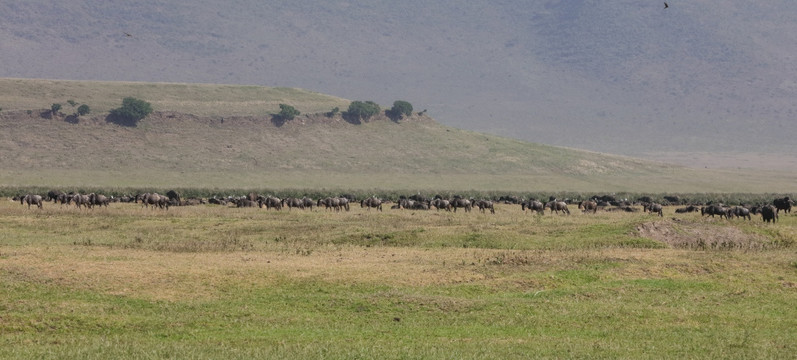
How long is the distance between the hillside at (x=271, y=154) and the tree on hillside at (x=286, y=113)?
111 centimetres

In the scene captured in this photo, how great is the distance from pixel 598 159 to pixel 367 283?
13194 cm

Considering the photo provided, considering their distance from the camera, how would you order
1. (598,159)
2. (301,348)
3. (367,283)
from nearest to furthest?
(301,348)
(367,283)
(598,159)

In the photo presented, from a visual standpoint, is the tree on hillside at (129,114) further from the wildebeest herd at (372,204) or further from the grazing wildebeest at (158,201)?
the grazing wildebeest at (158,201)

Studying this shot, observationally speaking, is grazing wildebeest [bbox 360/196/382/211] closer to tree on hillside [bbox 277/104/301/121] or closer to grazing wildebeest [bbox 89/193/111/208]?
grazing wildebeest [bbox 89/193/111/208]

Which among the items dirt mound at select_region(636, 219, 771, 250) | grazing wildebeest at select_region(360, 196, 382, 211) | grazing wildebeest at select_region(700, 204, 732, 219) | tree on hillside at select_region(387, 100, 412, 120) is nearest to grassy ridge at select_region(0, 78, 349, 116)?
tree on hillside at select_region(387, 100, 412, 120)

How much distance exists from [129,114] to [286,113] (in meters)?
24.0

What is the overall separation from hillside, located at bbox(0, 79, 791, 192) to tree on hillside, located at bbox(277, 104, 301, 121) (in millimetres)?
1111

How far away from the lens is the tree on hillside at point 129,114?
14238 centimetres

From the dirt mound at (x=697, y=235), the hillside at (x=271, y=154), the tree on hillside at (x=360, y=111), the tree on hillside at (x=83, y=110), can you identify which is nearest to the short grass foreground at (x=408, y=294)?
the dirt mound at (x=697, y=235)

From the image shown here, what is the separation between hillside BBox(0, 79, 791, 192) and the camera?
124000mm

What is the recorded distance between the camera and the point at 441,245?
3959 cm

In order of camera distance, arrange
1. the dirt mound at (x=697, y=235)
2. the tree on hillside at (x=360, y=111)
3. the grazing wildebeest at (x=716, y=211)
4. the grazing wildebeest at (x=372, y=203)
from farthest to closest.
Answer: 1. the tree on hillside at (x=360, y=111)
2. the grazing wildebeest at (x=372, y=203)
3. the grazing wildebeest at (x=716, y=211)
4. the dirt mound at (x=697, y=235)

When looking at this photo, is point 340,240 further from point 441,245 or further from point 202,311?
point 202,311

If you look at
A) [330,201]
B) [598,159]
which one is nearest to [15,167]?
[330,201]
